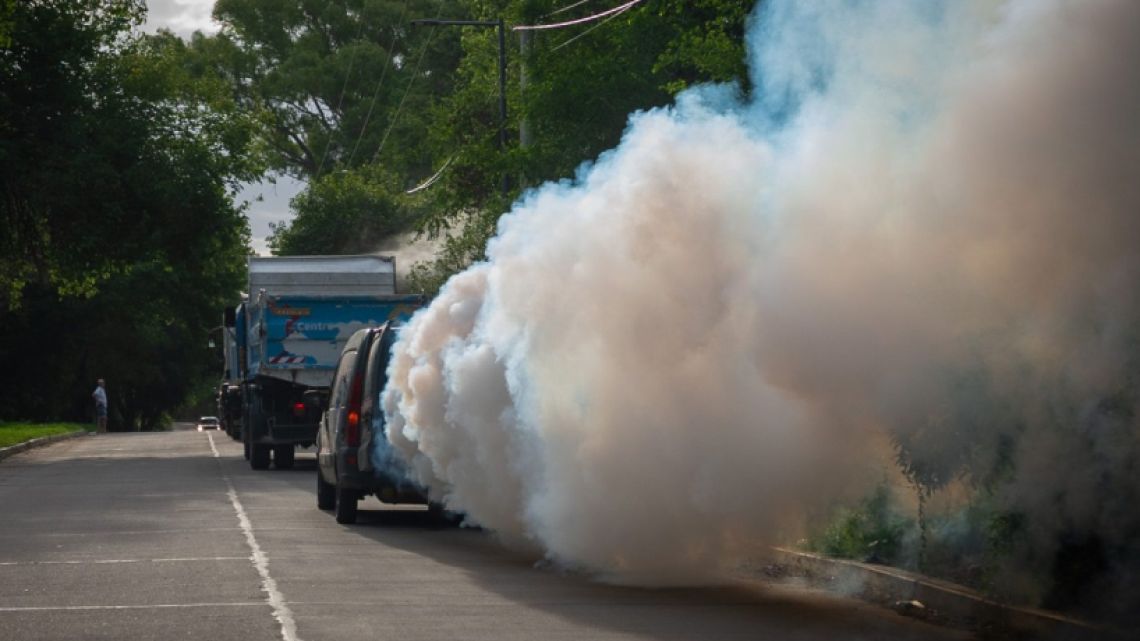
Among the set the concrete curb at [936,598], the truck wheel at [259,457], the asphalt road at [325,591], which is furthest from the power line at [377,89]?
the concrete curb at [936,598]

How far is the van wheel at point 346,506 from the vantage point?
58.3 feet

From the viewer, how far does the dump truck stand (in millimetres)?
28078

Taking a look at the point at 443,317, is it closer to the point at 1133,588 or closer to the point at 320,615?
the point at 320,615

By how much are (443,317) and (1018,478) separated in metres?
7.64

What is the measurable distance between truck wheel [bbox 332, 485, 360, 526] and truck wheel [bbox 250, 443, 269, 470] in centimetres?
1192

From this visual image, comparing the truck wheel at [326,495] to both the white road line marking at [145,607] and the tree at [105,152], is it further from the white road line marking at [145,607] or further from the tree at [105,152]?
the tree at [105,152]

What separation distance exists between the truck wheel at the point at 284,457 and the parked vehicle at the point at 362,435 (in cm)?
1160

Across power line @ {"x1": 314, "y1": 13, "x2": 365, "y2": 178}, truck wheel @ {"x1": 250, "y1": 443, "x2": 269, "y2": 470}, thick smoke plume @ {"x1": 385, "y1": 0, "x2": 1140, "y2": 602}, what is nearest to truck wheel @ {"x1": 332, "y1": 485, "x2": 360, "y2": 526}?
thick smoke plume @ {"x1": 385, "y1": 0, "x2": 1140, "y2": 602}

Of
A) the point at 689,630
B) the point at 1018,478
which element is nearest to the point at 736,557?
the point at 689,630

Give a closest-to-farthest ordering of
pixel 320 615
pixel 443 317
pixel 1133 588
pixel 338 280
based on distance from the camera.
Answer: pixel 1133 588
pixel 320 615
pixel 443 317
pixel 338 280

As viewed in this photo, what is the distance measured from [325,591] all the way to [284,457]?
60.9 feet

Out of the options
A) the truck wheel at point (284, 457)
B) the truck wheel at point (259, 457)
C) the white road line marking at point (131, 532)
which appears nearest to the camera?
the white road line marking at point (131, 532)

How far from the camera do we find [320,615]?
35.6 feet

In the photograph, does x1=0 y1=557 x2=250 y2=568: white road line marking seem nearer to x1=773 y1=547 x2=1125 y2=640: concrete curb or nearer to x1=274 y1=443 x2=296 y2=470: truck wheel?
x1=773 y1=547 x2=1125 y2=640: concrete curb
